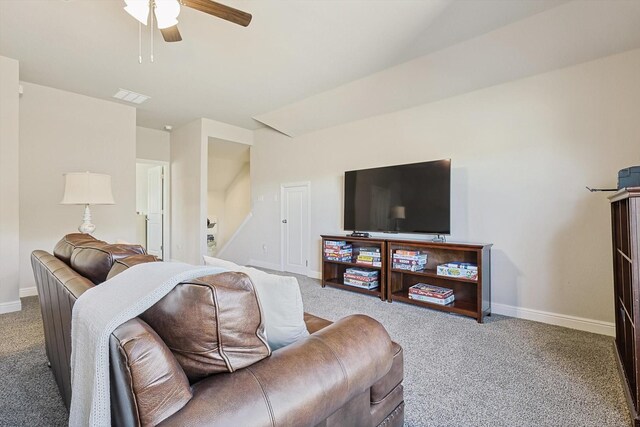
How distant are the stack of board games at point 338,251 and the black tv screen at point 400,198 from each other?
252 millimetres

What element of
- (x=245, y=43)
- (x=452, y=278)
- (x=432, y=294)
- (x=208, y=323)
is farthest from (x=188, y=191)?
(x=208, y=323)

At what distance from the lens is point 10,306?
318cm

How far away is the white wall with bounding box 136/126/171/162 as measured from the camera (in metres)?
5.71

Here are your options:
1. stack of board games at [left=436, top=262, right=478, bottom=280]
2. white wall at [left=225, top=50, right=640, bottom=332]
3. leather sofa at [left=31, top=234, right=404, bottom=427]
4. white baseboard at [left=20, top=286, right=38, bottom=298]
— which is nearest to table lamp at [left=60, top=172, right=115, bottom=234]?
white baseboard at [left=20, top=286, right=38, bottom=298]

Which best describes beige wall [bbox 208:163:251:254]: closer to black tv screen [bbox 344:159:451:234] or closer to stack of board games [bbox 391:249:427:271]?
black tv screen [bbox 344:159:451:234]

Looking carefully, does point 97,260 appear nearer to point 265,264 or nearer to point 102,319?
point 102,319

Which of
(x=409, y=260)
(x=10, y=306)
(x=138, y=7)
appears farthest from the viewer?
(x=409, y=260)

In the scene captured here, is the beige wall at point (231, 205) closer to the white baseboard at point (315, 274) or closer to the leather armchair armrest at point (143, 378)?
the white baseboard at point (315, 274)

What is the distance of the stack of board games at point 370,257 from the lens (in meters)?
3.80

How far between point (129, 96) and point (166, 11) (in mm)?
2824

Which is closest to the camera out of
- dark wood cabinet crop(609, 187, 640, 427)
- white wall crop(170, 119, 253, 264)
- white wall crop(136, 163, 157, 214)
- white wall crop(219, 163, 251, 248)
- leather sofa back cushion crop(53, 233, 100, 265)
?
dark wood cabinet crop(609, 187, 640, 427)

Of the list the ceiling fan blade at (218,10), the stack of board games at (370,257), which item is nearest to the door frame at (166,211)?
the stack of board games at (370,257)

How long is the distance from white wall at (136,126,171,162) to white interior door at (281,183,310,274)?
2.59 metres

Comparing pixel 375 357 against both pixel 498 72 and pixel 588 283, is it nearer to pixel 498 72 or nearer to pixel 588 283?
pixel 588 283
